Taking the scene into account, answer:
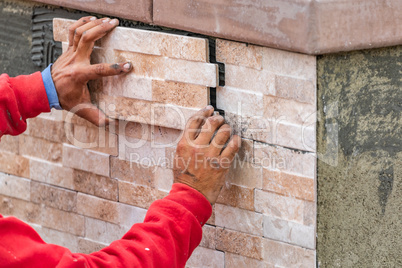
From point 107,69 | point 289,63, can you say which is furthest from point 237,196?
point 107,69

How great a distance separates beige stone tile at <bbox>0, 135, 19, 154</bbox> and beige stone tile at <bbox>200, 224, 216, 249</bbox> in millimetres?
1065

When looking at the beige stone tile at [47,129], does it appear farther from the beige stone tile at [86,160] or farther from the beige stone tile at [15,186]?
the beige stone tile at [15,186]

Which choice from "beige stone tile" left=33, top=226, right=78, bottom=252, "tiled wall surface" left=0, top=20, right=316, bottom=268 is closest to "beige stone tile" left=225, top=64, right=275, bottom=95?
"tiled wall surface" left=0, top=20, right=316, bottom=268

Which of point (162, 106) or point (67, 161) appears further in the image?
point (67, 161)

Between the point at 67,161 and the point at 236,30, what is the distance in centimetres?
Result: 112

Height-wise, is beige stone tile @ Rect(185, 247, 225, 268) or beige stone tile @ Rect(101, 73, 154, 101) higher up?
beige stone tile @ Rect(101, 73, 154, 101)

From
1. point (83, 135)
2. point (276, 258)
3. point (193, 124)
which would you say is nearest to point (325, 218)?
point (276, 258)

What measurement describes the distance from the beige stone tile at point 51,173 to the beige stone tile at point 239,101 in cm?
91

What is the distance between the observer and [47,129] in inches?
115

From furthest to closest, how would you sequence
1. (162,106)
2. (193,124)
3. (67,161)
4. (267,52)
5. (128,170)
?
1. (67,161)
2. (128,170)
3. (162,106)
4. (193,124)
5. (267,52)

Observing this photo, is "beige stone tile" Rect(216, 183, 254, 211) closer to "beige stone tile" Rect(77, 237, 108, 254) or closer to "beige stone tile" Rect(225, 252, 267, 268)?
"beige stone tile" Rect(225, 252, 267, 268)

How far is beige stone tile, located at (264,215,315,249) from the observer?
7.37 ft

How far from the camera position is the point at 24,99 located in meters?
2.55

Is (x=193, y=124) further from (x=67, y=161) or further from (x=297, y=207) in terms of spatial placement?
(x=67, y=161)
